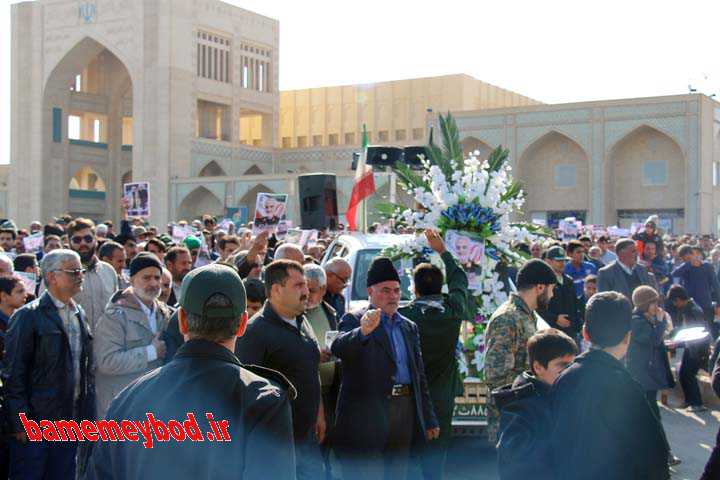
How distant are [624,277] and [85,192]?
45.1m

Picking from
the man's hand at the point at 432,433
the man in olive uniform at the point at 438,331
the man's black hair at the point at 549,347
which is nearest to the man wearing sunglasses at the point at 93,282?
the man in olive uniform at the point at 438,331

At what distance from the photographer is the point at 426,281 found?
620 cm

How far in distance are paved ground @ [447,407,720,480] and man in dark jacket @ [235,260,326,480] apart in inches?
107

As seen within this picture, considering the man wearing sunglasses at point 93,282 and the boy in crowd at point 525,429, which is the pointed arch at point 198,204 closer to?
the man wearing sunglasses at point 93,282

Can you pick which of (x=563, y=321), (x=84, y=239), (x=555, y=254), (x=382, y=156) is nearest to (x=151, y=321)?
(x=84, y=239)

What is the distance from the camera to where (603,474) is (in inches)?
137

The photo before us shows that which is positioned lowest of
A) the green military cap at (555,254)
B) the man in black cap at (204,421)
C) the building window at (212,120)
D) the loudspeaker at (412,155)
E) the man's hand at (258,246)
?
the man in black cap at (204,421)

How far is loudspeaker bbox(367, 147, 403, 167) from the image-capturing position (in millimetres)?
11773

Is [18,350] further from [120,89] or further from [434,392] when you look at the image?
[120,89]

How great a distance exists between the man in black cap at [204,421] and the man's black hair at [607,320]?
168 cm

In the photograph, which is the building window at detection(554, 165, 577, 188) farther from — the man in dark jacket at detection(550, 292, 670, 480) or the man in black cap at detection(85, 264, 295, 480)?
the man in black cap at detection(85, 264, 295, 480)

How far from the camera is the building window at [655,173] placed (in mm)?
38469

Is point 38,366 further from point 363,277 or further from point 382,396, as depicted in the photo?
point 363,277

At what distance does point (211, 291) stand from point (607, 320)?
190cm
